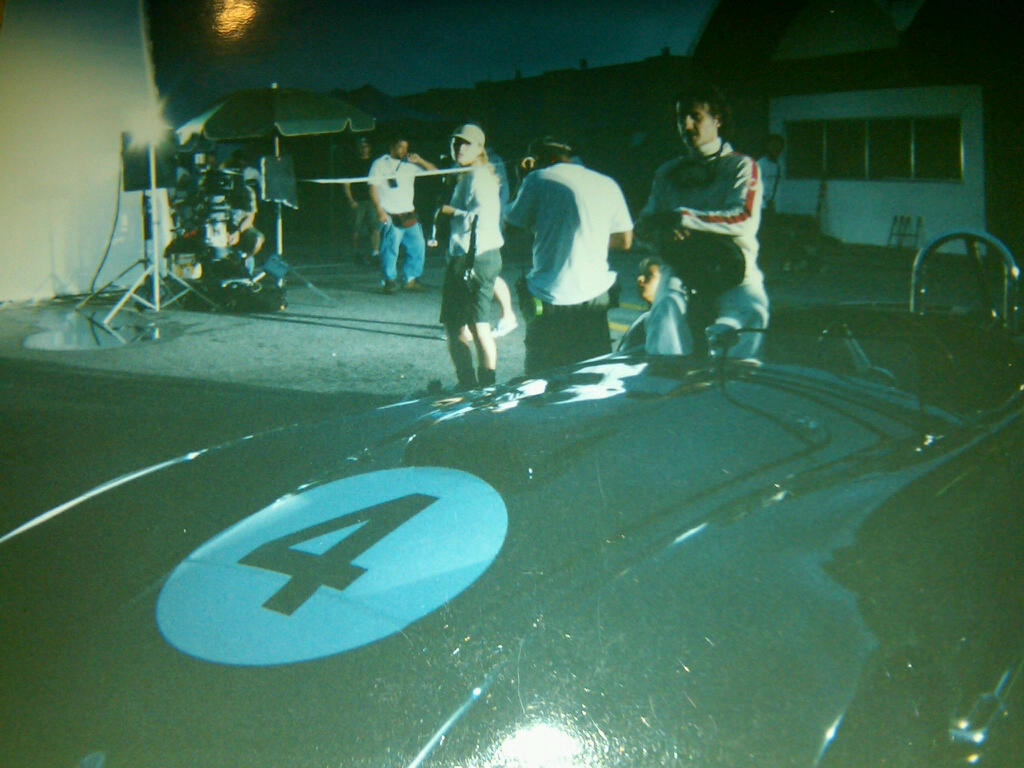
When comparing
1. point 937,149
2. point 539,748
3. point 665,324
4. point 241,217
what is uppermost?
point 937,149

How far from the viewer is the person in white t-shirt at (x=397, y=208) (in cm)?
888

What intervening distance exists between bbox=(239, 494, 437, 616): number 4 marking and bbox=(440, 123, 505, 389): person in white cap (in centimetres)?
323

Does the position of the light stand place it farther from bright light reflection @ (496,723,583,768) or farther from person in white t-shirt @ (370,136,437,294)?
bright light reflection @ (496,723,583,768)

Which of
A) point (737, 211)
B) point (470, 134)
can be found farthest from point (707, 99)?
point (470, 134)

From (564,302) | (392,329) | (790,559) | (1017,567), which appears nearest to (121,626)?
(790,559)

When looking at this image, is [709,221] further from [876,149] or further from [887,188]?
[876,149]

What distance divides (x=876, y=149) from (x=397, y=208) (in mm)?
7325

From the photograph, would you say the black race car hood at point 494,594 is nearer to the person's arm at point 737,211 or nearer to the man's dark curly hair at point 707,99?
the person's arm at point 737,211

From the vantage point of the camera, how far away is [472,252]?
15.7 ft

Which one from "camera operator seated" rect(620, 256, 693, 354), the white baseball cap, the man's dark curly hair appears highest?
the white baseball cap

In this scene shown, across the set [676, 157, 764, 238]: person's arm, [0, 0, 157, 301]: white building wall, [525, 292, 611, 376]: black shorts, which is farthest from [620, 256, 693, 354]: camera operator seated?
[0, 0, 157, 301]: white building wall

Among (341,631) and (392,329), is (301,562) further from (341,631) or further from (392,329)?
(392,329)

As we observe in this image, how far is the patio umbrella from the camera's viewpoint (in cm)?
863

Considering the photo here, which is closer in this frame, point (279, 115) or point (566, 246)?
point (566, 246)
